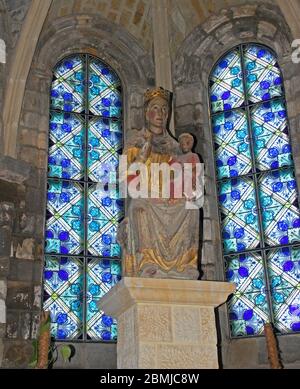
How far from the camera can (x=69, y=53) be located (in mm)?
8578

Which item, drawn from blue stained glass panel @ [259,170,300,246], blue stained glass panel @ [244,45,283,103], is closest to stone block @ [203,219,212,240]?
blue stained glass panel @ [259,170,300,246]

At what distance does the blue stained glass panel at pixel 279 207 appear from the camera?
7.29 meters

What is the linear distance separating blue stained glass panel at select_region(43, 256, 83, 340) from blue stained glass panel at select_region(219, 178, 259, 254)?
1849 mm

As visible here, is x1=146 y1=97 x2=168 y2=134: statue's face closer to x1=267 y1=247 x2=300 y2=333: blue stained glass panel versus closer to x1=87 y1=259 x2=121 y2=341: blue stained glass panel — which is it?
x1=87 y1=259 x2=121 y2=341: blue stained glass panel

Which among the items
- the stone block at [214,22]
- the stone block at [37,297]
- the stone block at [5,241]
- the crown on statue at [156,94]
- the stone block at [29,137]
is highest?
the stone block at [214,22]

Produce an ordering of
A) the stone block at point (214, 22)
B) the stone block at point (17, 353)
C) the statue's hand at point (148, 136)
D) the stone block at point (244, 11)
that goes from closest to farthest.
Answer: the statue's hand at point (148, 136) < the stone block at point (17, 353) < the stone block at point (244, 11) < the stone block at point (214, 22)

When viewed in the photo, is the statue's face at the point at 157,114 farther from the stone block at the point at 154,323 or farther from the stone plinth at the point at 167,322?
the stone block at the point at 154,323

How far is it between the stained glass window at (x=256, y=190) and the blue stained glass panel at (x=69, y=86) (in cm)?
179

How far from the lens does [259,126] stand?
7.98m

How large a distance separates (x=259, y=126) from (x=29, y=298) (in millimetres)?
3571

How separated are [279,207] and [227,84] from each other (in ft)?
6.55

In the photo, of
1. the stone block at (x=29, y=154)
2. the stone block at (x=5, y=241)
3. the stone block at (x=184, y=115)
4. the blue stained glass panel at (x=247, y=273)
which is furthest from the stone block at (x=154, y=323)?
the stone block at (x=184, y=115)

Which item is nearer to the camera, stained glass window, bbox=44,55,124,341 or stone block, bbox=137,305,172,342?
stone block, bbox=137,305,172,342

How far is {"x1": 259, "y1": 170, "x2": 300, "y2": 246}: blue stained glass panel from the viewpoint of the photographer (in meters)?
7.29
